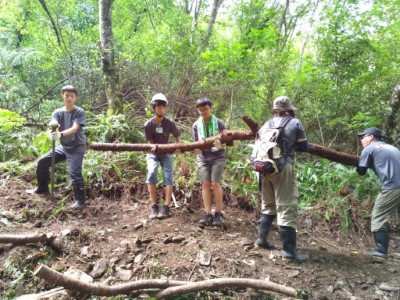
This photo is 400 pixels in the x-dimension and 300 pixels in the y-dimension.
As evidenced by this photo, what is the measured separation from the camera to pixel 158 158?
553cm

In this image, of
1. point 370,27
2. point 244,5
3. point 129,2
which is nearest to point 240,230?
point 370,27

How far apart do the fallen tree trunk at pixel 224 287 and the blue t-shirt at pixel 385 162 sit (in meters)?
2.66

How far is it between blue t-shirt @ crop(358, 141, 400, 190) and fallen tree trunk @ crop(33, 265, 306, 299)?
2.69 m

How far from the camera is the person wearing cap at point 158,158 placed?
534 centimetres

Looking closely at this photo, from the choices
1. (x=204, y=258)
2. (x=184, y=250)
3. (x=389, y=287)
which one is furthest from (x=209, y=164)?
(x=389, y=287)

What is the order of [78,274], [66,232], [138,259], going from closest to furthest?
1. [78,274]
2. [138,259]
3. [66,232]

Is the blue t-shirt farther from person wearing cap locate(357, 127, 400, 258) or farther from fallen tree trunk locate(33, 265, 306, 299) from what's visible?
fallen tree trunk locate(33, 265, 306, 299)

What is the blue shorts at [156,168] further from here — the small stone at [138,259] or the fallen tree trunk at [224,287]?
the fallen tree trunk at [224,287]

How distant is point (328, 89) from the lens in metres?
8.17

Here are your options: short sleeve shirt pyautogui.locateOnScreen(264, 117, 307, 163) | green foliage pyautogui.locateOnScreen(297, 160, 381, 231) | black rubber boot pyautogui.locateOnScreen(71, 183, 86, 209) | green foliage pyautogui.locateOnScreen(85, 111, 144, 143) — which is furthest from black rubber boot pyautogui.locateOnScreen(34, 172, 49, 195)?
green foliage pyautogui.locateOnScreen(297, 160, 381, 231)

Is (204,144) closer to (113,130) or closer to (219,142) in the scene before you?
(219,142)

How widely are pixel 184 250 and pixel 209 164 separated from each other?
1.55m

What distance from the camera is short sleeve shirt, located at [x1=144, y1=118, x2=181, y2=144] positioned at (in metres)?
5.56

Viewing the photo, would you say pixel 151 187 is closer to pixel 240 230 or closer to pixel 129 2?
pixel 240 230
